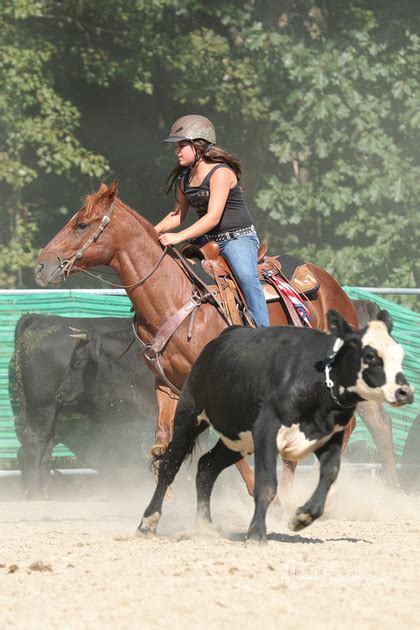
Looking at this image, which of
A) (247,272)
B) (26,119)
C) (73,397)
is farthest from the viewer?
(26,119)

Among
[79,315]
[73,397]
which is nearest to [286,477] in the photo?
[73,397]

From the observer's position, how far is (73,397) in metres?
11.3

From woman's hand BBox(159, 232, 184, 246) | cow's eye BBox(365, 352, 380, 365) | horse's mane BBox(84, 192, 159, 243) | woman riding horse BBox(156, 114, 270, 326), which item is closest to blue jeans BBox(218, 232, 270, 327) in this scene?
woman riding horse BBox(156, 114, 270, 326)

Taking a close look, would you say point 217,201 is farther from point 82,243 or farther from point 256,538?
point 256,538

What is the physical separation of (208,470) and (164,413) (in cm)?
105

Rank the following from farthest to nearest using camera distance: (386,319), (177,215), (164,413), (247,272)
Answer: (177,215), (247,272), (164,413), (386,319)

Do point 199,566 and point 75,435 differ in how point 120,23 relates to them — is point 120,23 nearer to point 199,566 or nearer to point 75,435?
point 75,435

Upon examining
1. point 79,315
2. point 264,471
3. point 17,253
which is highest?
point 17,253

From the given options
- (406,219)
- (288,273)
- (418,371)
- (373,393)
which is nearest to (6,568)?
(373,393)

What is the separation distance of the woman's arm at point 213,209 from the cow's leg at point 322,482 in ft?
7.31

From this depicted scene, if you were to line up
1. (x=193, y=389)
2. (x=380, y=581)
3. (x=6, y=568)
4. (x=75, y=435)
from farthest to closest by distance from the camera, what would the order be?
(x=75, y=435) < (x=193, y=389) < (x=6, y=568) < (x=380, y=581)

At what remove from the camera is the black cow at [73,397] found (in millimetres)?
11125

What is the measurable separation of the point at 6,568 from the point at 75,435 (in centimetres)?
514

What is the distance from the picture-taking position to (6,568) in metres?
6.40
